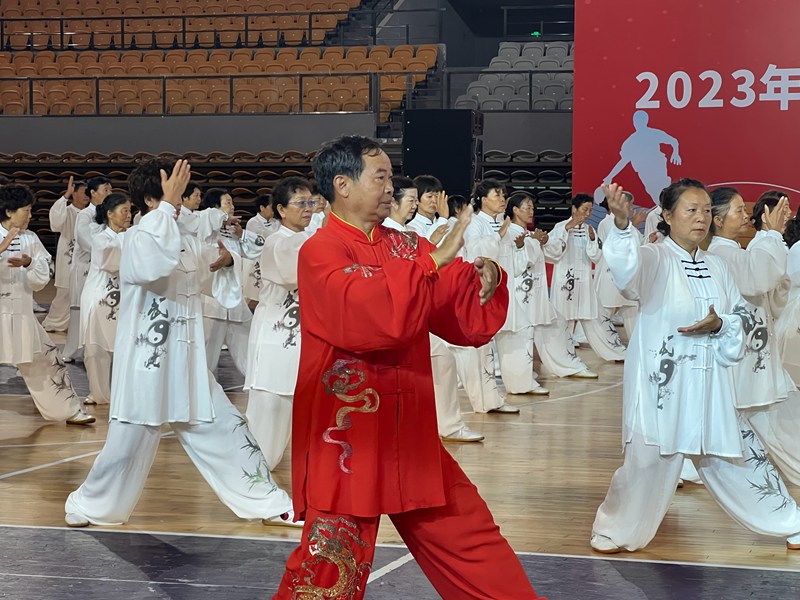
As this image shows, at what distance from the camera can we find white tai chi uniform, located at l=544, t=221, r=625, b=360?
390 inches

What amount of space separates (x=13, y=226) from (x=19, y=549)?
133 inches

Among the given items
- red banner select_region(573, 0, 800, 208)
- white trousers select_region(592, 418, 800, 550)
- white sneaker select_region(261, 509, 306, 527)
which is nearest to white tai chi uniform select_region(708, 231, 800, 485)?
white trousers select_region(592, 418, 800, 550)

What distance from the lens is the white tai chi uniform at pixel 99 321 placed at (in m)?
7.76

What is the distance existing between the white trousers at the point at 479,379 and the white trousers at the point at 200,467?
3.04 meters

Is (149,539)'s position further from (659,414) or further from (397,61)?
(397,61)

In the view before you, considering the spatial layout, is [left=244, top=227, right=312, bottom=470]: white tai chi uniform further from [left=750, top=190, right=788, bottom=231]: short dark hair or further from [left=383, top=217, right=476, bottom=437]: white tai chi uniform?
[left=750, top=190, right=788, bottom=231]: short dark hair

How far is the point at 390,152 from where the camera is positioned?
14.2 m

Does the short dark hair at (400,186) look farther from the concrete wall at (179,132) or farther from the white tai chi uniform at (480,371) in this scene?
the concrete wall at (179,132)

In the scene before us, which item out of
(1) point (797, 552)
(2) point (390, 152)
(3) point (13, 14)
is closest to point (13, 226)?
(1) point (797, 552)

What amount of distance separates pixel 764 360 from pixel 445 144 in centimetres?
447

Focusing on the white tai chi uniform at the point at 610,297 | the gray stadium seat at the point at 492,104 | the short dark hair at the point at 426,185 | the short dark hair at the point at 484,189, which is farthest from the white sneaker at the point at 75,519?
the gray stadium seat at the point at 492,104

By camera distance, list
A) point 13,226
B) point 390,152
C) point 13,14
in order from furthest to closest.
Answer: point 13,14, point 390,152, point 13,226

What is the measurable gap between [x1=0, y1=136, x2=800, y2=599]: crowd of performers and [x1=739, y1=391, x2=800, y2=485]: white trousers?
0.01m

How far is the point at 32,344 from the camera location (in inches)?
Answer: 282
